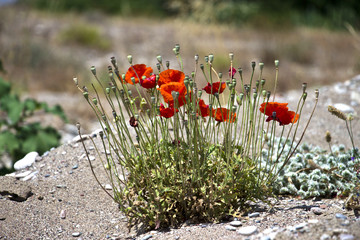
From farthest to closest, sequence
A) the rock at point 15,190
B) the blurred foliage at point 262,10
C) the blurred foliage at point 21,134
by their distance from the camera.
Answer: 1. the blurred foliage at point 262,10
2. the blurred foliage at point 21,134
3. the rock at point 15,190

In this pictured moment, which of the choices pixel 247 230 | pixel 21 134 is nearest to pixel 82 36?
pixel 21 134

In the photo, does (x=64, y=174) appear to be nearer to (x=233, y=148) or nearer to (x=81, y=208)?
(x=81, y=208)

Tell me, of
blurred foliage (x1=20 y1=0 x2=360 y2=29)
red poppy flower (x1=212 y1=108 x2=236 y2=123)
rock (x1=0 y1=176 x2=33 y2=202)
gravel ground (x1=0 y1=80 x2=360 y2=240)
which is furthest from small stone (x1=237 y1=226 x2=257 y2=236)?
blurred foliage (x1=20 y1=0 x2=360 y2=29)

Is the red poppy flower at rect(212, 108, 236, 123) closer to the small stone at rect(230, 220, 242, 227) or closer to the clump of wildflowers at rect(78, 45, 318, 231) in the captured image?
the clump of wildflowers at rect(78, 45, 318, 231)

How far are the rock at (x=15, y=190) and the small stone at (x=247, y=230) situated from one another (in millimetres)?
1401

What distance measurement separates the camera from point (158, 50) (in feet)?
30.8

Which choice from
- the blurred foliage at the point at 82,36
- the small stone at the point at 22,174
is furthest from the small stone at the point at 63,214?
the blurred foliage at the point at 82,36

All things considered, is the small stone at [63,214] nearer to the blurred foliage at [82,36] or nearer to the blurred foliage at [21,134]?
the blurred foliage at [21,134]

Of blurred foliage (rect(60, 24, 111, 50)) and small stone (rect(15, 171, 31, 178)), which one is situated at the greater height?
blurred foliage (rect(60, 24, 111, 50))

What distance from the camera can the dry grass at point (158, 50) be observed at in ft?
22.3

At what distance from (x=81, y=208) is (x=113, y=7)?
17.1 metres

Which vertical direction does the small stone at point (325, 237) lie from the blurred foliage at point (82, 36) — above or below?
below

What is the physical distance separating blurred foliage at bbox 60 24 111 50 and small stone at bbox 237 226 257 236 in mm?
9414

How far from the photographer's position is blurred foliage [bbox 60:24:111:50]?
10.8m
